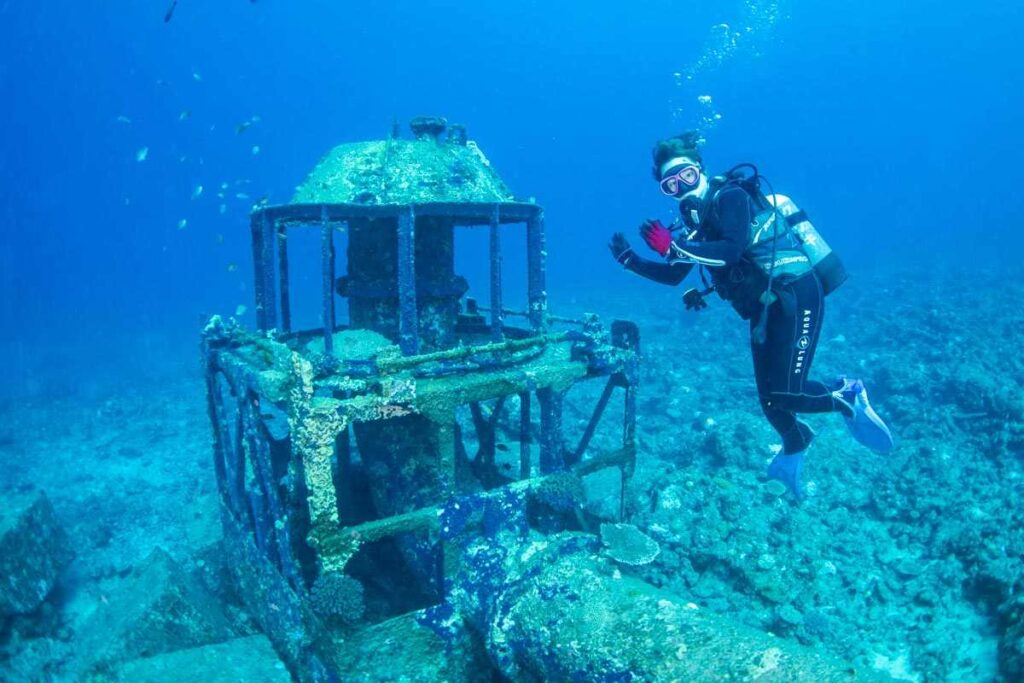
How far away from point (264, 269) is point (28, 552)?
3686 millimetres

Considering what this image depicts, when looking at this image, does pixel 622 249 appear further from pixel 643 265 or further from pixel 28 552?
pixel 28 552

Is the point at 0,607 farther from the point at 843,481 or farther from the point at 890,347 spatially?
the point at 890,347

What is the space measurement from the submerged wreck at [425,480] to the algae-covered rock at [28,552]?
1864 millimetres

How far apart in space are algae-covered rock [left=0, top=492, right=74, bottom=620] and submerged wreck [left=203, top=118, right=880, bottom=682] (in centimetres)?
186

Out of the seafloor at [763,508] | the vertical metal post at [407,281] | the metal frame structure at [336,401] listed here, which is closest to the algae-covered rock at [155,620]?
the seafloor at [763,508]

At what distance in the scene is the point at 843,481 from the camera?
7.98 meters

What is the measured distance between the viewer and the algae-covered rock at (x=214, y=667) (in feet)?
13.4

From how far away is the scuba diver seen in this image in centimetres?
442

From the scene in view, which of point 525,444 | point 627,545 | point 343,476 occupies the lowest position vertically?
point 343,476

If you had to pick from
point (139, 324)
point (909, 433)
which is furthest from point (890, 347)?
point (139, 324)

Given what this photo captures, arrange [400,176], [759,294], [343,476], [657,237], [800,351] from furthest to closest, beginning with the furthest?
[343,476] < [400,176] < [800,351] < [759,294] < [657,237]

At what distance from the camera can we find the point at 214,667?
13.7ft

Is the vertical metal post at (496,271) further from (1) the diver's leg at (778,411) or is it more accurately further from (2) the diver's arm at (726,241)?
(1) the diver's leg at (778,411)

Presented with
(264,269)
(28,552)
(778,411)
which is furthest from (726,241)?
(28,552)
